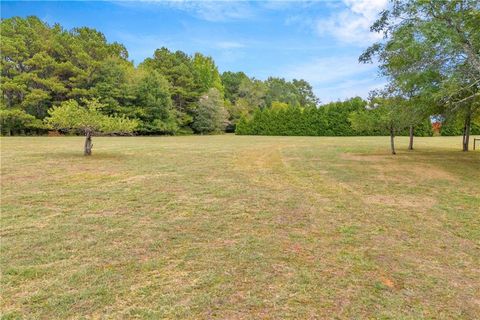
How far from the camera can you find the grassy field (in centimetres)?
264

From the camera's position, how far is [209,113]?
39.4 m

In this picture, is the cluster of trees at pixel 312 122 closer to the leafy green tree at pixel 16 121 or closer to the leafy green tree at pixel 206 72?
the leafy green tree at pixel 206 72

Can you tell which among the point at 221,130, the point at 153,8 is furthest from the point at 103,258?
the point at 221,130

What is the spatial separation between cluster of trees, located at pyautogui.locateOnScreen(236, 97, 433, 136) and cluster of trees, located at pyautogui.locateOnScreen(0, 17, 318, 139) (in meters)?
4.49

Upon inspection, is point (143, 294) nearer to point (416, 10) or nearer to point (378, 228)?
point (378, 228)

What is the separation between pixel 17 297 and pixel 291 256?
2570 mm

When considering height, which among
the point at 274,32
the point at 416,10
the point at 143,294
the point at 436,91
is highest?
the point at 274,32

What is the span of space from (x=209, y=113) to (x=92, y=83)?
13.1m

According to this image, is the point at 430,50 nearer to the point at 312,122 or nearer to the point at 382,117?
the point at 382,117

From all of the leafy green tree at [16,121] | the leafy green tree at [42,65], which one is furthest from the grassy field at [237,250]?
the leafy green tree at [42,65]

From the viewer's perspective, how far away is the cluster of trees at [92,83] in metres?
28.6

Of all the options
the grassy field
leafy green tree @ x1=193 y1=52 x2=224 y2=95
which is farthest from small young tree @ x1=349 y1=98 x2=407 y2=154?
leafy green tree @ x1=193 y1=52 x2=224 y2=95

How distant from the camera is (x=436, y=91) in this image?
9234mm

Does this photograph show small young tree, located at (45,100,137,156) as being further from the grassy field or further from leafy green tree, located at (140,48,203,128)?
leafy green tree, located at (140,48,203,128)
